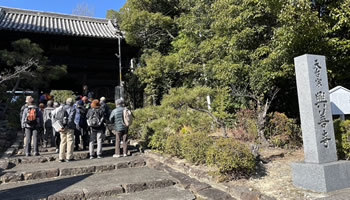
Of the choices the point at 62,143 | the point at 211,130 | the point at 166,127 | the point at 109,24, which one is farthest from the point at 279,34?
the point at 109,24

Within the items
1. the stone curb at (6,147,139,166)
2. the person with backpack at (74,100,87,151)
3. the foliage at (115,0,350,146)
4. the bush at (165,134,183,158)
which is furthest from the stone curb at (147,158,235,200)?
the person with backpack at (74,100,87,151)

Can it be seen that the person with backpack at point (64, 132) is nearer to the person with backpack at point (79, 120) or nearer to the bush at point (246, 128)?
the person with backpack at point (79, 120)

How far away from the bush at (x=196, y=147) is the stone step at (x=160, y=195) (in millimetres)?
1085

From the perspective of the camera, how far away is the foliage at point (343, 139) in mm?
5043

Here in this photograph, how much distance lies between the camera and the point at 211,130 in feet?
26.7

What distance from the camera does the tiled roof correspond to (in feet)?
45.8

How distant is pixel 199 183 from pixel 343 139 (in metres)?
3.40

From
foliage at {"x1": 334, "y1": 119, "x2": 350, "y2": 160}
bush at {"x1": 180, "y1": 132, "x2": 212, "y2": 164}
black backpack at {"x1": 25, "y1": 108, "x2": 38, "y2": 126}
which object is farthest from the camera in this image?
black backpack at {"x1": 25, "y1": 108, "x2": 38, "y2": 126}

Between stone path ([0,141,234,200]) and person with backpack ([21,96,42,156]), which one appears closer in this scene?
stone path ([0,141,234,200])

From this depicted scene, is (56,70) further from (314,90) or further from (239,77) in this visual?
(314,90)

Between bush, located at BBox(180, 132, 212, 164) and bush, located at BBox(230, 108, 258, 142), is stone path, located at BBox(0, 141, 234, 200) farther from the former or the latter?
bush, located at BBox(230, 108, 258, 142)

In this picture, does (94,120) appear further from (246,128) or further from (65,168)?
(246,128)

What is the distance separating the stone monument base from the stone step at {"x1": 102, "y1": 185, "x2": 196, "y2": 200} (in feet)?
6.48

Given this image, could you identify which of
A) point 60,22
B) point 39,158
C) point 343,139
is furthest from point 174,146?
point 60,22
